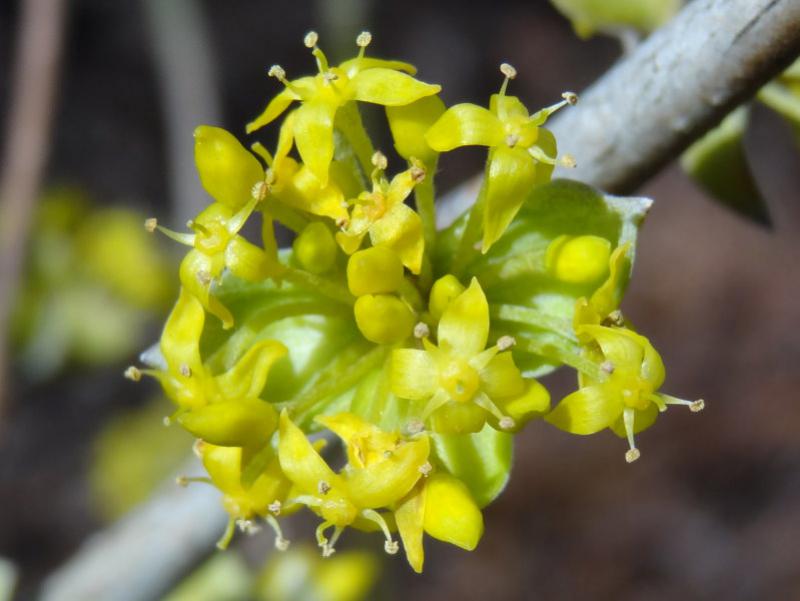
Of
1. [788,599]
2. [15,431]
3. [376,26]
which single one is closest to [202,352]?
[15,431]

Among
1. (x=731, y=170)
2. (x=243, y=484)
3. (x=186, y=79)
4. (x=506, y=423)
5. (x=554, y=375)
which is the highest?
(x=731, y=170)

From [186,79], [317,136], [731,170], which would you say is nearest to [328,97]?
[317,136]

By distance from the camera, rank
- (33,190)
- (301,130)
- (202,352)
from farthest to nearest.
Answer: (33,190), (202,352), (301,130)

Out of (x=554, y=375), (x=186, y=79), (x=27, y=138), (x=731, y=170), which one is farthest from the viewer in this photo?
(x=554, y=375)

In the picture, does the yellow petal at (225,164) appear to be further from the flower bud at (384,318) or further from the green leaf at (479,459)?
the green leaf at (479,459)

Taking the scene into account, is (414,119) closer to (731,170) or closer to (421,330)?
(421,330)

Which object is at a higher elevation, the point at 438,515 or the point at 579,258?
the point at 579,258

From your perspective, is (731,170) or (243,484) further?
(731,170)

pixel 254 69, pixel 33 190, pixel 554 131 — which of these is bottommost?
pixel 254 69

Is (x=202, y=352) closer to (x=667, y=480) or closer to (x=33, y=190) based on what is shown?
(x=33, y=190)
